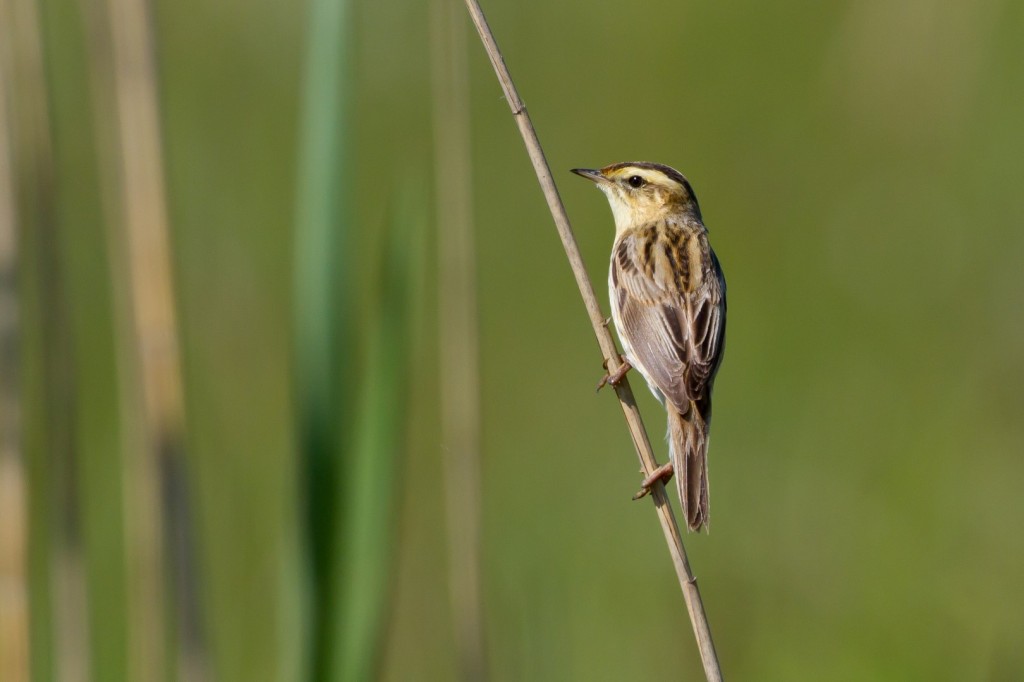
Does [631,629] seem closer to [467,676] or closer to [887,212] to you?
[467,676]

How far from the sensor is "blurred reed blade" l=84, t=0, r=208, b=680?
2.66 metres

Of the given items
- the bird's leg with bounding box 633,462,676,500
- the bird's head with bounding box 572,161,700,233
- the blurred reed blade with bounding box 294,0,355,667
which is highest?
the bird's head with bounding box 572,161,700,233

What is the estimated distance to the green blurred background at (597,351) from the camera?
4.46 m

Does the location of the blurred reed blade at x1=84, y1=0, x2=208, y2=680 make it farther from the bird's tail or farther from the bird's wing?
the bird's wing

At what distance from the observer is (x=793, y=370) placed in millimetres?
5863

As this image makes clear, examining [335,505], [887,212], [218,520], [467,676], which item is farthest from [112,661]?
[887,212]

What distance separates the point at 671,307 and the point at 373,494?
174cm

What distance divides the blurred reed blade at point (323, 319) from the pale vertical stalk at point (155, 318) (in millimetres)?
551

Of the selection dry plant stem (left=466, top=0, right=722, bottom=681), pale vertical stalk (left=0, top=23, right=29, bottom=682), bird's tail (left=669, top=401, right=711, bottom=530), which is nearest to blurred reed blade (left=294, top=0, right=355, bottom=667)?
dry plant stem (left=466, top=0, right=722, bottom=681)

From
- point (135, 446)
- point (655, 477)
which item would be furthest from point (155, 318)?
point (655, 477)

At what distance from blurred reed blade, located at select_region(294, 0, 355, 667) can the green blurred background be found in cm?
102

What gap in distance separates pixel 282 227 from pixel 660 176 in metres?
2.90

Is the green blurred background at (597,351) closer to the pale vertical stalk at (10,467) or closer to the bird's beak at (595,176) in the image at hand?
the pale vertical stalk at (10,467)

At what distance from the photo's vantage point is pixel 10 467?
8.88 ft
